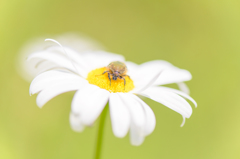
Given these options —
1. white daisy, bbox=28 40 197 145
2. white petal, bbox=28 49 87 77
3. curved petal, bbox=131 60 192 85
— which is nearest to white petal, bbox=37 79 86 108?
white daisy, bbox=28 40 197 145

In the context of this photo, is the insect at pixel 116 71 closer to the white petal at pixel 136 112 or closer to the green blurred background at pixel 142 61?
the white petal at pixel 136 112

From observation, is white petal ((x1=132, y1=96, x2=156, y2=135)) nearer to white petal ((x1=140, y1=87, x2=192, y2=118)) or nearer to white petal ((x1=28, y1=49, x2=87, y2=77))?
white petal ((x1=140, y1=87, x2=192, y2=118))

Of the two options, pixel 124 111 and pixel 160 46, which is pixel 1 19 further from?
pixel 124 111

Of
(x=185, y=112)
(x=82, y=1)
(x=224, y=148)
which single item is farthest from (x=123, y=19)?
(x=185, y=112)

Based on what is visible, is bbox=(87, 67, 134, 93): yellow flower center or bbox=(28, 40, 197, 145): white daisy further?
bbox=(87, 67, 134, 93): yellow flower center

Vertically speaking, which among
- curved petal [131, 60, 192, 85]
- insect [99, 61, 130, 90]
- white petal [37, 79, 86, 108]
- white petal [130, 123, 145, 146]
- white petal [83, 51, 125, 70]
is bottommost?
white petal [130, 123, 145, 146]

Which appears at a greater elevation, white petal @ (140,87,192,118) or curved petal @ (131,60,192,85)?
curved petal @ (131,60,192,85)
